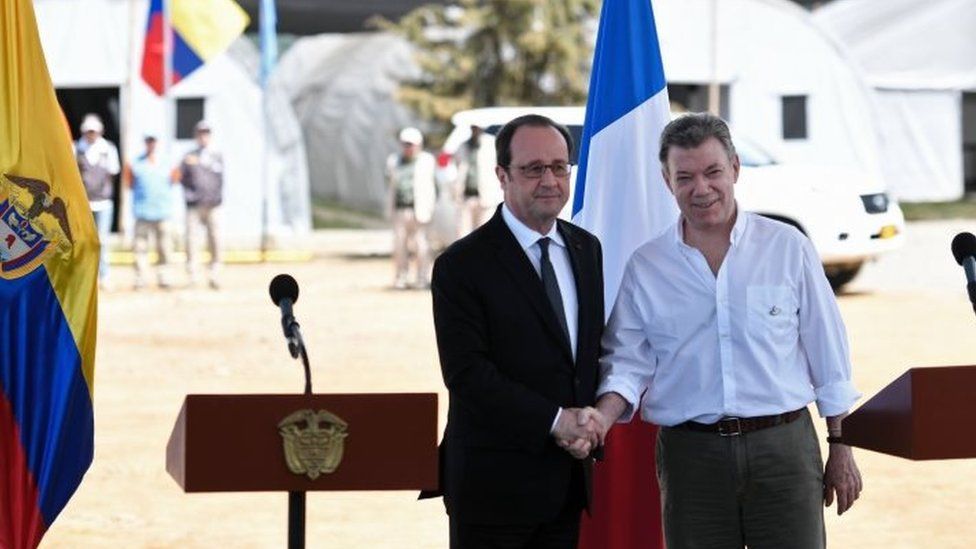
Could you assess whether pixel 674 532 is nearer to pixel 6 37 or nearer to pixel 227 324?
pixel 6 37

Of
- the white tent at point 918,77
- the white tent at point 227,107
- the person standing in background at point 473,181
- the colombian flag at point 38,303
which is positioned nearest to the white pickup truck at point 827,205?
the person standing in background at point 473,181

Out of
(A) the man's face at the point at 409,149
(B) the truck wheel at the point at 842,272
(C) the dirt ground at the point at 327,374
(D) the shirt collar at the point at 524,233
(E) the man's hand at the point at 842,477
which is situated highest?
(A) the man's face at the point at 409,149

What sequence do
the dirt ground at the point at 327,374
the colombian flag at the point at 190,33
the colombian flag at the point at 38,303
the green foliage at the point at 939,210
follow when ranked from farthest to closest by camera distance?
the green foliage at the point at 939,210
the colombian flag at the point at 190,33
the dirt ground at the point at 327,374
the colombian flag at the point at 38,303

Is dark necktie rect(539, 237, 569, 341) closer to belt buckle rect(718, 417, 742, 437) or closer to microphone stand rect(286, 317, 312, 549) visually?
belt buckle rect(718, 417, 742, 437)

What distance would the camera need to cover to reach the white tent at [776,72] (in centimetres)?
3197

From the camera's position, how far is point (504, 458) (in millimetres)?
4531

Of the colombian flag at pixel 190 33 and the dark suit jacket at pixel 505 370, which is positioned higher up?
the colombian flag at pixel 190 33

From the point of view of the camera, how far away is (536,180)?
454 cm

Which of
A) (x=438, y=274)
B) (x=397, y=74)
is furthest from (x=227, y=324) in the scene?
(x=397, y=74)

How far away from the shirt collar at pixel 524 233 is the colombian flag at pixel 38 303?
149cm

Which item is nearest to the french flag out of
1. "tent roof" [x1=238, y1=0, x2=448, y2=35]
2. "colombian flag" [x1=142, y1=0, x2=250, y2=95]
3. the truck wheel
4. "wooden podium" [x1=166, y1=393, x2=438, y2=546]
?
"wooden podium" [x1=166, y1=393, x2=438, y2=546]

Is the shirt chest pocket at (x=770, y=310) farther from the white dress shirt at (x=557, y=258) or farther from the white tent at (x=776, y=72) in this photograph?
the white tent at (x=776, y=72)

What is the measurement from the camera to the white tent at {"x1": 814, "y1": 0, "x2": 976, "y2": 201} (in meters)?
34.2

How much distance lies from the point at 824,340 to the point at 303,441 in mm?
1268
